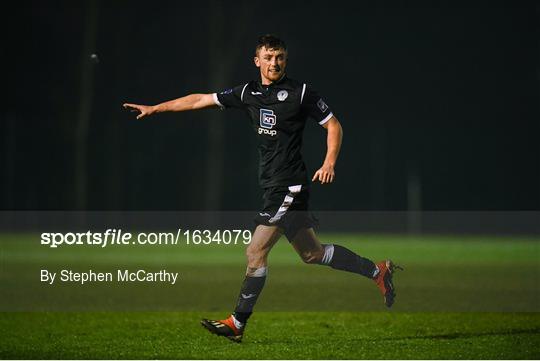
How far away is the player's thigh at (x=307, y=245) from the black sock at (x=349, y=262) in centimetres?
19

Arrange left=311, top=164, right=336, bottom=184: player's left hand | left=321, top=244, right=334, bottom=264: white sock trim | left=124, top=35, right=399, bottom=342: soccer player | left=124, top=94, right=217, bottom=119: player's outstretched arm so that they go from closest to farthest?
left=311, top=164, right=336, bottom=184: player's left hand → left=124, top=35, right=399, bottom=342: soccer player → left=124, top=94, right=217, bottom=119: player's outstretched arm → left=321, top=244, right=334, bottom=264: white sock trim

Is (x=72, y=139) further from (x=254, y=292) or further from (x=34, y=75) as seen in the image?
(x=254, y=292)

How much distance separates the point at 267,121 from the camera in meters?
7.88

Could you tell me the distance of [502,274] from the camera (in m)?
16.5

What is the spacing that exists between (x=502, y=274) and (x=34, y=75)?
17.0m

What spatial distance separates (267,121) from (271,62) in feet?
1.54

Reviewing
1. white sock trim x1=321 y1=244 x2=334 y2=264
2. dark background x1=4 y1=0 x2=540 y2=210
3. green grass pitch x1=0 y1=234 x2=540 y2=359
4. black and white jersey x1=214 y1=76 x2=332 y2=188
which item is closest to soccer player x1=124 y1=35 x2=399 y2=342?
black and white jersey x1=214 y1=76 x2=332 y2=188

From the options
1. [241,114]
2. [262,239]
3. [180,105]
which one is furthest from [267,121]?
[241,114]

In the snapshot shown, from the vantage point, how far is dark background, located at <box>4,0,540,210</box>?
2841 centimetres

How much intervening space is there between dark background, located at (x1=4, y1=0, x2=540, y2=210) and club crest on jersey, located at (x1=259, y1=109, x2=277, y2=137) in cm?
1985

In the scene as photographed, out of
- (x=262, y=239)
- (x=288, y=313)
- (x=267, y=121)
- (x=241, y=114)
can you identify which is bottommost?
(x=241, y=114)

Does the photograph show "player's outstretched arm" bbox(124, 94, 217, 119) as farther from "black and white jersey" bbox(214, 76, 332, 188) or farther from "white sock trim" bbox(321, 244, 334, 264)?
"white sock trim" bbox(321, 244, 334, 264)

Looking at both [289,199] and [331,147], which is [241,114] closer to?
[289,199]

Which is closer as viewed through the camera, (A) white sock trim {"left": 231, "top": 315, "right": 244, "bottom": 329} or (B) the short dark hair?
(B) the short dark hair
